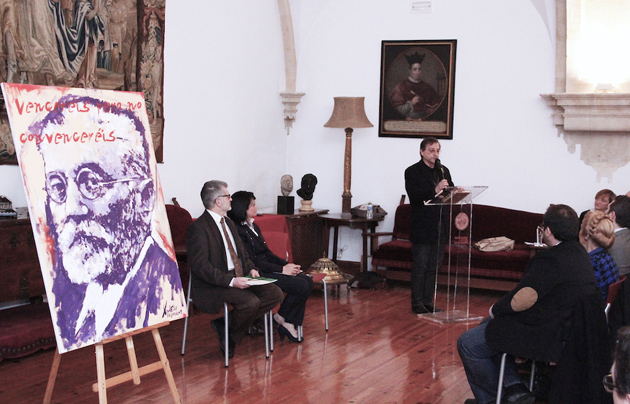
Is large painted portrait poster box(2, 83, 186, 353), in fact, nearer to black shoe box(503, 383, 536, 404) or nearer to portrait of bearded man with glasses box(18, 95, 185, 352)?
portrait of bearded man with glasses box(18, 95, 185, 352)

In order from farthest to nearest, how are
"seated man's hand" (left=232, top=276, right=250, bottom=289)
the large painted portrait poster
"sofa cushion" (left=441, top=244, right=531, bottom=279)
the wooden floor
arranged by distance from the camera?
"sofa cushion" (left=441, top=244, right=531, bottom=279), "seated man's hand" (left=232, top=276, right=250, bottom=289), the wooden floor, the large painted portrait poster

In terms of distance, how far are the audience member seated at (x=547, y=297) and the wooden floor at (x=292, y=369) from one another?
708 mm

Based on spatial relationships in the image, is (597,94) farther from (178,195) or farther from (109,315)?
(109,315)

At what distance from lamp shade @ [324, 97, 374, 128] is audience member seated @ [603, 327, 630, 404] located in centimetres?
678

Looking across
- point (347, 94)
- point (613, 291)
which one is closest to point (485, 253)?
point (347, 94)

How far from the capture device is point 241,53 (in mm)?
8273

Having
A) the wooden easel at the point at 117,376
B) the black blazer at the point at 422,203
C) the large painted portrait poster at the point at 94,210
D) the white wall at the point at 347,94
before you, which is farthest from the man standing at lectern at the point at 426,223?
the wooden easel at the point at 117,376

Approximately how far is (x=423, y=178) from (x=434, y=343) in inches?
62.0

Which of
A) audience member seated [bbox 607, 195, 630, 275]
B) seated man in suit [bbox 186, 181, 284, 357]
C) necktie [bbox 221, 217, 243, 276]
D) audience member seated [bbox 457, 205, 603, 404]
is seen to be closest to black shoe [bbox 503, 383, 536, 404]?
audience member seated [bbox 457, 205, 603, 404]

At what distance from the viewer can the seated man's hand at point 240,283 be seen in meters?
5.02

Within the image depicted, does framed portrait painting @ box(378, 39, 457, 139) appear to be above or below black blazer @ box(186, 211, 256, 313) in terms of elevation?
above

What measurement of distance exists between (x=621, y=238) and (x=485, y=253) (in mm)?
3037

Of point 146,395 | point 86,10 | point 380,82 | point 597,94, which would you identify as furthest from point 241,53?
point 146,395

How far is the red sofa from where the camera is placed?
→ 766 centimetres
